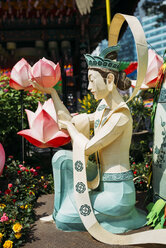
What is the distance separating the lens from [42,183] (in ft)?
10.7

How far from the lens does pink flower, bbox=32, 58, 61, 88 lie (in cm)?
219

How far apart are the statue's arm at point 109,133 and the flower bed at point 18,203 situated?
2.51 feet

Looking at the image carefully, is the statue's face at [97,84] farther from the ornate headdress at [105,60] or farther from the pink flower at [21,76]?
the pink flower at [21,76]

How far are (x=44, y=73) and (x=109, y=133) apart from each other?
27.2 inches

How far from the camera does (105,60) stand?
212 centimetres

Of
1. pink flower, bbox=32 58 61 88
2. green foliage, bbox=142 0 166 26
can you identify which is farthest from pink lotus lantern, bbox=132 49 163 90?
green foliage, bbox=142 0 166 26

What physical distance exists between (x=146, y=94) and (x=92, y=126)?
243 cm

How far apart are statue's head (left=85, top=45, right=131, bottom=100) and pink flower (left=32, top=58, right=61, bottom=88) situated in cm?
30

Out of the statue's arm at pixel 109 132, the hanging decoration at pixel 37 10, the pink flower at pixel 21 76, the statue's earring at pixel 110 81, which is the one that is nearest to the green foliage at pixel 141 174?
the statue's arm at pixel 109 132

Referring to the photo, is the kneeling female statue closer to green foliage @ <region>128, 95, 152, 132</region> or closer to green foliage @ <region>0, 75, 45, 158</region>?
green foliage @ <region>0, 75, 45, 158</region>

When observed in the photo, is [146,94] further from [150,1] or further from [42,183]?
[150,1]

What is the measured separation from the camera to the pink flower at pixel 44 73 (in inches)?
86.4

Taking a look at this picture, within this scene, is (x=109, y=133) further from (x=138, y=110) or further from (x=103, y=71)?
(x=138, y=110)

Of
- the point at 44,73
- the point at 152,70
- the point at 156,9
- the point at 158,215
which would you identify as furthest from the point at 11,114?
the point at 156,9
